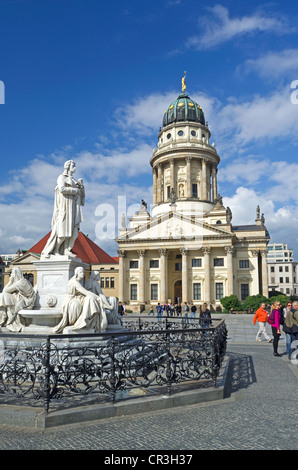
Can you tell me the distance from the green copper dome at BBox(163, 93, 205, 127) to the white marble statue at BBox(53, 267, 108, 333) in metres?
62.4

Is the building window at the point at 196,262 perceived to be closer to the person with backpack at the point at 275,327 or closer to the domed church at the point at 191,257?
the domed church at the point at 191,257

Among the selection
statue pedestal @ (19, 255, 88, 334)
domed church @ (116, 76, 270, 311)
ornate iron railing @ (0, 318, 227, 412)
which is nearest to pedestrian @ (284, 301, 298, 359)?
ornate iron railing @ (0, 318, 227, 412)

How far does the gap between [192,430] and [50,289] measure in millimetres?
4764

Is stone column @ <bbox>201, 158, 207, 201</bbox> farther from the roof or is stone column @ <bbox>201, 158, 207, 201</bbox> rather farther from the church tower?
the roof

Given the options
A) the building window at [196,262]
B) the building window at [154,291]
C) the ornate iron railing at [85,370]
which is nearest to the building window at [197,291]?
the building window at [196,262]

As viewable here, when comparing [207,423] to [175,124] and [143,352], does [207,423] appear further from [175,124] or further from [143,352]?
[175,124]

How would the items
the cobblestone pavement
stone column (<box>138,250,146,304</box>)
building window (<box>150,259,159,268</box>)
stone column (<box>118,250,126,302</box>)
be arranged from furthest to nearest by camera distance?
building window (<box>150,259,159,268</box>) < stone column (<box>118,250,126,302</box>) < stone column (<box>138,250,146,304</box>) < the cobblestone pavement

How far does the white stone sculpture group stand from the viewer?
7.50 metres

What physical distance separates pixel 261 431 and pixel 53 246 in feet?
19.9

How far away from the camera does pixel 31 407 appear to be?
17.5 ft

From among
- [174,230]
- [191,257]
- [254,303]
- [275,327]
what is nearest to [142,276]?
[191,257]

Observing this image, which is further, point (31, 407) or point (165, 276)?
point (165, 276)

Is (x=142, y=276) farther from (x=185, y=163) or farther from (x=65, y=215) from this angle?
(x=65, y=215)
